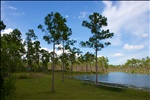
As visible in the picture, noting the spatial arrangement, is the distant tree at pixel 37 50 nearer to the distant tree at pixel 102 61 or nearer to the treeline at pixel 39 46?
the treeline at pixel 39 46

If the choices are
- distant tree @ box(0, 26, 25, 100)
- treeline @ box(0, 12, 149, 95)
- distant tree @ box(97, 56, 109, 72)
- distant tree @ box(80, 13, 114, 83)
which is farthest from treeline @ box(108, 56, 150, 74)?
distant tree @ box(0, 26, 25, 100)

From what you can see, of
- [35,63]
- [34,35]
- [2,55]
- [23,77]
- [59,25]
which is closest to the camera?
[2,55]

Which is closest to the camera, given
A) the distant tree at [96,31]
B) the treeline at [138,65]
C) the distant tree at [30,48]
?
the distant tree at [96,31]

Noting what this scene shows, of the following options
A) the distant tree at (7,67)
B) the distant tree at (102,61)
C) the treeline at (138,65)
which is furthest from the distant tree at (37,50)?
the treeline at (138,65)

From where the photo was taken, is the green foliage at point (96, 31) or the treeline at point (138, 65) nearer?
the green foliage at point (96, 31)

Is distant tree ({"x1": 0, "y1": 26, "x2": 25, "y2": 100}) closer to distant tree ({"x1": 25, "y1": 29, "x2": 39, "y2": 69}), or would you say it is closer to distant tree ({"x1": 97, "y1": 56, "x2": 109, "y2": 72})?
distant tree ({"x1": 25, "y1": 29, "x2": 39, "y2": 69})

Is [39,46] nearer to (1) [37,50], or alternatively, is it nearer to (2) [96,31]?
(1) [37,50]

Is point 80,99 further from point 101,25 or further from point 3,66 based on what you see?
point 101,25

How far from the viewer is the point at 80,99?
17469mm

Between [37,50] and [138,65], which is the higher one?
[37,50]

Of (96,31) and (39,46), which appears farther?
Answer: (39,46)

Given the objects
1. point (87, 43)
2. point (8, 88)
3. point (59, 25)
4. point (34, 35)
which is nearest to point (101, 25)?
point (87, 43)

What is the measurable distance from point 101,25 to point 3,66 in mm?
23036

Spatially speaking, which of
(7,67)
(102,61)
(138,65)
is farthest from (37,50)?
(138,65)
